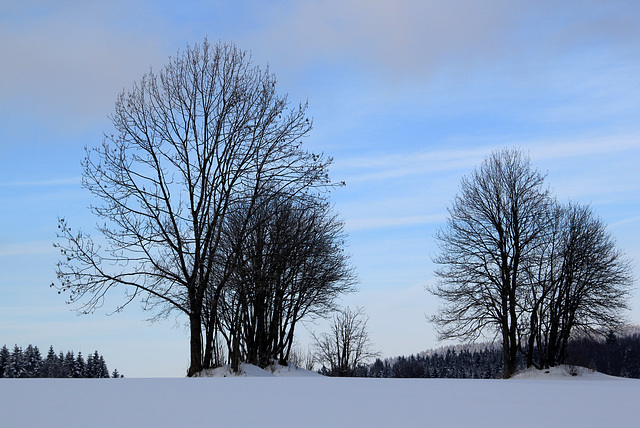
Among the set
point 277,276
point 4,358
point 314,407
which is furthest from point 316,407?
point 4,358

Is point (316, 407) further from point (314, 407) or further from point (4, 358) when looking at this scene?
point (4, 358)

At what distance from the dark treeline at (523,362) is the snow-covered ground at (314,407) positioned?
81.8ft

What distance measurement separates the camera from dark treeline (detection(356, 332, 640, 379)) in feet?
102

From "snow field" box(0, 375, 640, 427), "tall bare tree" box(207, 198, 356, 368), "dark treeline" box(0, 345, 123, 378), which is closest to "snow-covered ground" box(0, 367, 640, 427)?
"snow field" box(0, 375, 640, 427)

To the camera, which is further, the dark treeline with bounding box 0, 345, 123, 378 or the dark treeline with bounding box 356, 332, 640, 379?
the dark treeline with bounding box 0, 345, 123, 378

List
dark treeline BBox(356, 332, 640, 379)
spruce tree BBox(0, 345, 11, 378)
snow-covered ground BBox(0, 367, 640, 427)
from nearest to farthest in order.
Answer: snow-covered ground BBox(0, 367, 640, 427)
dark treeline BBox(356, 332, 640, 379)
spruce tree BBox(0, 345, 11, 378)

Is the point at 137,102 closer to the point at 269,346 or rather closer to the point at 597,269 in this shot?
the point at 269,346

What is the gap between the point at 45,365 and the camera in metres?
71.2

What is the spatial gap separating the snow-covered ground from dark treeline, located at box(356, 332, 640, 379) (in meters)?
24.9

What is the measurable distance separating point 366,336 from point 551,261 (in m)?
20.1

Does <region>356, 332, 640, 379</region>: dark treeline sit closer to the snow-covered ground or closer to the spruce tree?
the snow-covered ground

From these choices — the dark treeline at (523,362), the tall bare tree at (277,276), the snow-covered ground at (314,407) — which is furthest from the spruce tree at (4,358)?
the snow-covered ground at (314,407)

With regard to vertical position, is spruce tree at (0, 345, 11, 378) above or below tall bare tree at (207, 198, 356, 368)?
below

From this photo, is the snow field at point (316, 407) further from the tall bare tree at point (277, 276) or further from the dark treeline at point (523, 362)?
the dark treeline at point (523, 362)
